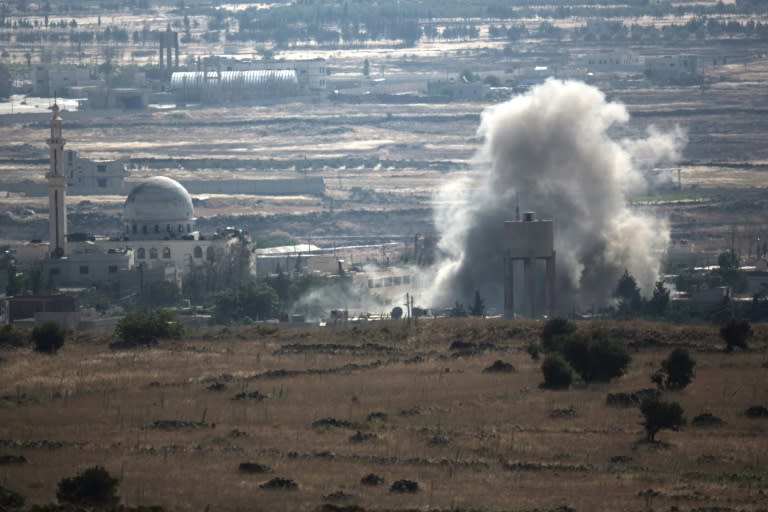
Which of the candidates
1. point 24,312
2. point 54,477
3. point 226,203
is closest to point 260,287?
point 24,312

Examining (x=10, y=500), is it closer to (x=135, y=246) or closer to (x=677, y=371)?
(x=677, y=371)

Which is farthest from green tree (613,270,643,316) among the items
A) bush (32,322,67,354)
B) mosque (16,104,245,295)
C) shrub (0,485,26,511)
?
shrub (0,485,26,511)

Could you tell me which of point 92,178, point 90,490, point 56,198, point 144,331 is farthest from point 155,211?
point 90,490

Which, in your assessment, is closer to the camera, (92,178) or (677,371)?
(677,371)

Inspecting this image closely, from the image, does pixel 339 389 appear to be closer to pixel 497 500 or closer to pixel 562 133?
pixel 497 500

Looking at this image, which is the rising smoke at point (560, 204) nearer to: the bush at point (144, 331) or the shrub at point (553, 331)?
the bush at point (144, 331)

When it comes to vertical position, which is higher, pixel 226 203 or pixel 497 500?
pixel 497 500

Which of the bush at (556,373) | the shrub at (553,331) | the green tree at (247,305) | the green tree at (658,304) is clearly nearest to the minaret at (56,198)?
the green tree at (247,305)
